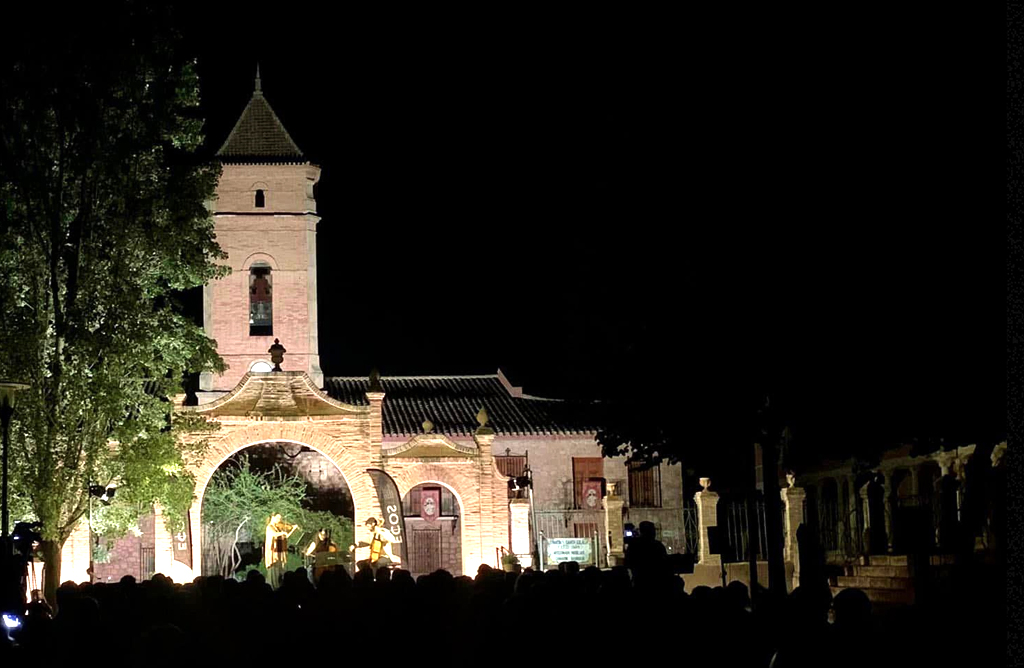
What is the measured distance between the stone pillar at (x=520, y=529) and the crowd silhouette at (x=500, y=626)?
70.3 feet

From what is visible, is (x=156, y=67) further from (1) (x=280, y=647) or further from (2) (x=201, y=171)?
(1) (x=280, y=647)

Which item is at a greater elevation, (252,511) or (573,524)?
(252,511)

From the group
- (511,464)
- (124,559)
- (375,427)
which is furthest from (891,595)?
(124,559)

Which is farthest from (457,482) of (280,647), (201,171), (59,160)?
(280,647)

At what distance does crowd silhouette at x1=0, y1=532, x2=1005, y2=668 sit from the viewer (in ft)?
24.3

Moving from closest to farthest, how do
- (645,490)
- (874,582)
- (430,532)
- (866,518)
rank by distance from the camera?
1. (874,582)
2. (866,518)
3. (430,532)
4. (645,490)

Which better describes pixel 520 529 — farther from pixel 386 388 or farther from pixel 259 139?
pixel 259 139

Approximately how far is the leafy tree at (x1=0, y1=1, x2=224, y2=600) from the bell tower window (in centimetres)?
1595

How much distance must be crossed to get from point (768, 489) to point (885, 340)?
3221mm

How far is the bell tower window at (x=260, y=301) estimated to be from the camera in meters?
42.7

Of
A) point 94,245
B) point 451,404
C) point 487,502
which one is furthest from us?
point 451,404

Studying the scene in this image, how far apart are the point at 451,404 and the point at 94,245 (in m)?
18.9

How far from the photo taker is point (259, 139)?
43594 mm

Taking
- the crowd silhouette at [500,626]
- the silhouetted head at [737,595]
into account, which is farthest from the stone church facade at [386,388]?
the silhouetted head at [737,595]
